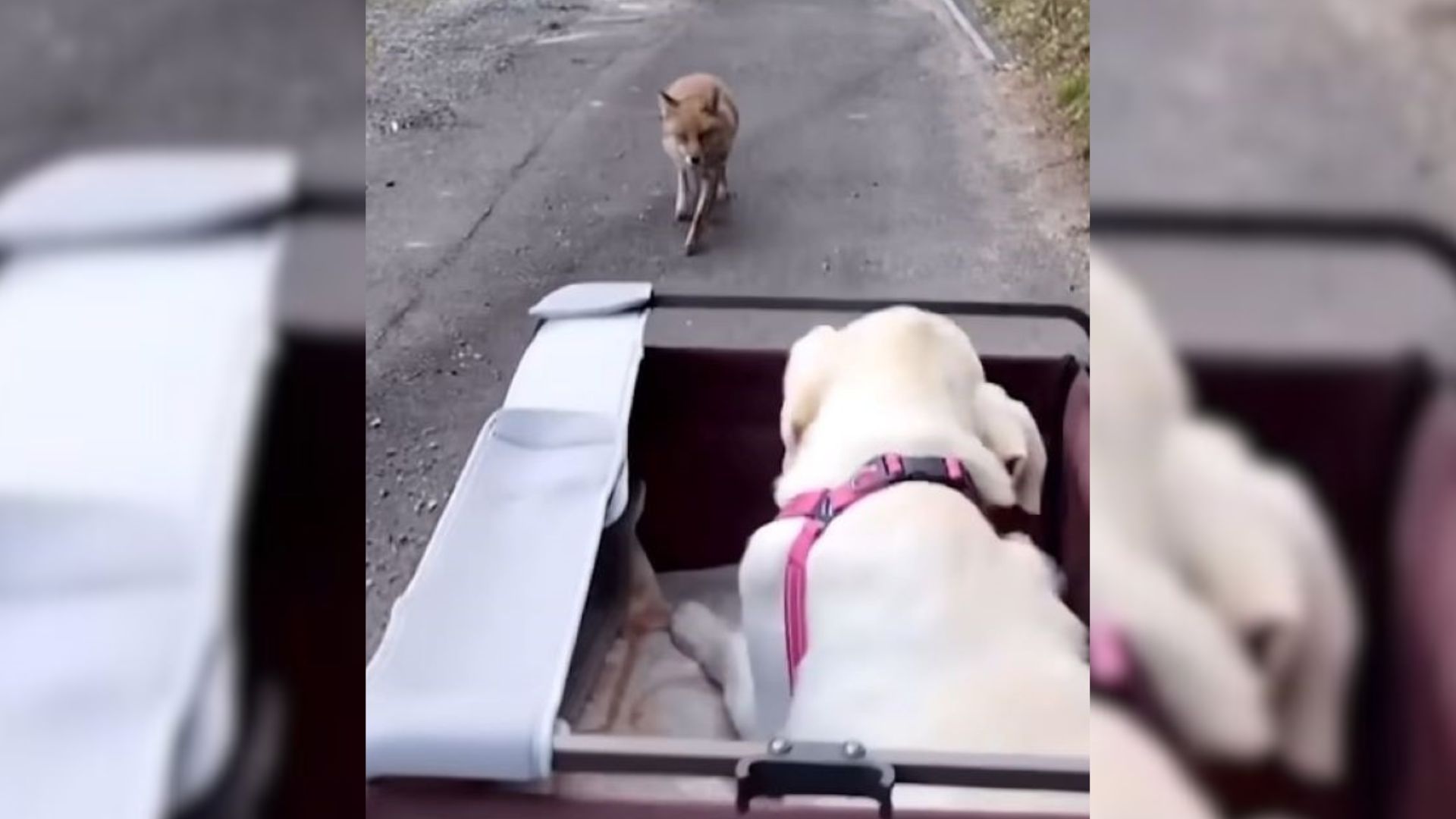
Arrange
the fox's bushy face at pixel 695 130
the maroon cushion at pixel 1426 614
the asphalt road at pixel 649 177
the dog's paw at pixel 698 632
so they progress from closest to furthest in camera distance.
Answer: the maroon cushion at pixel 1426 614 < the asphalt road at pixel 649 177 < the fox's bushy face at pixel 695 130 < the dog's paw at pixel 698 632

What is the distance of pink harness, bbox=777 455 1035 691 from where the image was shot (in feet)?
3.28

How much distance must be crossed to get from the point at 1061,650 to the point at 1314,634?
0.45m

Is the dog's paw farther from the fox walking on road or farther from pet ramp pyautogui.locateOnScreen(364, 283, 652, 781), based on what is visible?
the fox walking on road

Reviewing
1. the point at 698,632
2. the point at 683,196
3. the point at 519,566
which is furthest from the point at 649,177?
the point at 698,632

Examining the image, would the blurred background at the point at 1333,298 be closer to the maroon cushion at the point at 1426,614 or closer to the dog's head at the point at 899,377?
the maroon cushion at the point at 1426,614

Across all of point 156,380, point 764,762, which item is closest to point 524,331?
point 764,762

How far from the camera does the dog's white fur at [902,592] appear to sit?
2.54 feet

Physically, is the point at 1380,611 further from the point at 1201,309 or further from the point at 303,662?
the point at 303,662

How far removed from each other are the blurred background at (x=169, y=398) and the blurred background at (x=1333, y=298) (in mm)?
163

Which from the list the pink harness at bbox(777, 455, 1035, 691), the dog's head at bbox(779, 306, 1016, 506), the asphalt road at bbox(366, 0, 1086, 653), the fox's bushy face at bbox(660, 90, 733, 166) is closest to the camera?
the asphalt road at bbox(366, 0, 1086, 653)

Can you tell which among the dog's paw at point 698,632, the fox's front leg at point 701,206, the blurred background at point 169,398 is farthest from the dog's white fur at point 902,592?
the blurred background at point 169,398

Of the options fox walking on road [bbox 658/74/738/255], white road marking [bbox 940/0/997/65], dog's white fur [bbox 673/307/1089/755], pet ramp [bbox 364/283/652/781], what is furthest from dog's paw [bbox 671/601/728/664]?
white road marking [bbox 940/0/997/65]

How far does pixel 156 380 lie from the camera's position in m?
0.27

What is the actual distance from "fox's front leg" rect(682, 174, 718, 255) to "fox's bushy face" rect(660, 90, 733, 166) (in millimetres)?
14
